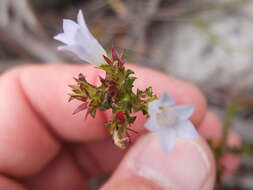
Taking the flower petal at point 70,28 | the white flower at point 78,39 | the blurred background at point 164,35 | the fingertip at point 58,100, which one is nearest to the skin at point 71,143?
the fingertip at point 58,100

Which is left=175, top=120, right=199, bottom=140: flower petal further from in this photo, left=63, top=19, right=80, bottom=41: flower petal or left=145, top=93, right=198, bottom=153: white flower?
left=63, top=19, right=80, bottom=41: flower petal

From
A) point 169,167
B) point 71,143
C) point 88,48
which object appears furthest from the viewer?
point 71,143

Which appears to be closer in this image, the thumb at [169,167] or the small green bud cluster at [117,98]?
the small green bud cluster at [117,98]

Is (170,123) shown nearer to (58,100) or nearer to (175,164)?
(175,164)

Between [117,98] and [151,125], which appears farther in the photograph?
[117,98]

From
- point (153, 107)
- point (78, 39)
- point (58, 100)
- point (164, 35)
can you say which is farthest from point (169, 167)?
point (164, 35)

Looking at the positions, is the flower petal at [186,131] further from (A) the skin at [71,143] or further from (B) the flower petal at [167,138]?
(A) the skin at [71,143]

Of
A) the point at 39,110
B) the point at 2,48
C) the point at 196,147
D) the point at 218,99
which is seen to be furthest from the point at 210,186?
the point at 2,48
